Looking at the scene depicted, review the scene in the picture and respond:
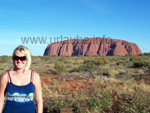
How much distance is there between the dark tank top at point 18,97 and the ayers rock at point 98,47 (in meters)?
80.8

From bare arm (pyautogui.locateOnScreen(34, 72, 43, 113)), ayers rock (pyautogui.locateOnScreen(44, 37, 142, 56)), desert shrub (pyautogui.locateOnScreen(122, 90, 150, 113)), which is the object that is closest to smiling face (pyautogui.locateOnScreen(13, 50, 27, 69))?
bare arm (pyautogui.locateOnScreen(34, 72, 43, 113))

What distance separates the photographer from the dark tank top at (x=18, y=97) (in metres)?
1.85

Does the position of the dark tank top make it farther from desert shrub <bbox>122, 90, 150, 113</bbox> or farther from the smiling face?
desert shrub <bbox>122, 90, 150, 113</bbox>

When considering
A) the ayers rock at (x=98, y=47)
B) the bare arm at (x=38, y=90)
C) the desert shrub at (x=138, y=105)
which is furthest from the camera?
the ayers rock at (x=98, y=47)

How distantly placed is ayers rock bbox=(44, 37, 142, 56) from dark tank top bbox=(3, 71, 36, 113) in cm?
8077

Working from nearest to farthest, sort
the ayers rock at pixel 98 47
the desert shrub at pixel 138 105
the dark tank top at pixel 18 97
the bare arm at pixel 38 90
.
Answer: the dark tank top at pixel 18 97 < the bare arm at pixel 38 90 < the desert shrub at pixel 138 105 < the ayers rock at pixel 98 47

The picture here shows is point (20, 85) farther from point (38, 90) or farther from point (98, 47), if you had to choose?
point (98, 47)

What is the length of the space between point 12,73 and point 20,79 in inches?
4.8

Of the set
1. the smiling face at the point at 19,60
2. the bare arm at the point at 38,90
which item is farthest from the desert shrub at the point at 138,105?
the smiling face at the point at 19,60

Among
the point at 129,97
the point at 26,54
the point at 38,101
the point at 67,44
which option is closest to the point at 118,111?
the point at 129,97

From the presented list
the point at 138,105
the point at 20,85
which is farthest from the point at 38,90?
the point at 138,105

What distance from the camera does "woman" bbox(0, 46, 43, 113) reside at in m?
1.85

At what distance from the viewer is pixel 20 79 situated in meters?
1.89

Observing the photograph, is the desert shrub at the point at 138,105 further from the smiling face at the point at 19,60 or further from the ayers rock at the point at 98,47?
the ayers rock at the point at 98,47
